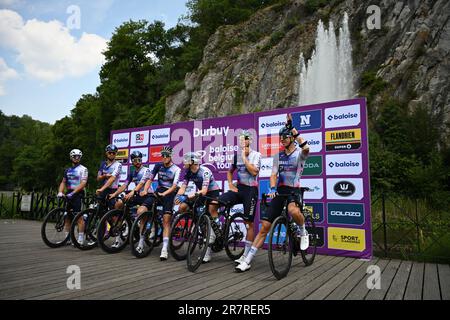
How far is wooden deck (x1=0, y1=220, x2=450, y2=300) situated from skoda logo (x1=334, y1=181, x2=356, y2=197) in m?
1.40

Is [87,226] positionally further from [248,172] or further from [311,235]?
[311,235]

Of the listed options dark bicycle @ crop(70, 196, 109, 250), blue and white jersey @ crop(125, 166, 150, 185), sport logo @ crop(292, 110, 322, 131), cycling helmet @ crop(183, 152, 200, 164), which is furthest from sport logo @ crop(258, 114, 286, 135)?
dark bicycle @ crop(70, 196, 109, 250)

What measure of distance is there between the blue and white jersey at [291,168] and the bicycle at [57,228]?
210 inches

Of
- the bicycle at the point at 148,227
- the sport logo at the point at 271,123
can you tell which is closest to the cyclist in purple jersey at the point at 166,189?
the bicycle at the point at 148,227

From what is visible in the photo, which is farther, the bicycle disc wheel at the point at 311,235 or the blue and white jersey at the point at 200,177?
the blue and white jersey at the point at 200,177

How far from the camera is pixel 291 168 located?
5.38 metres

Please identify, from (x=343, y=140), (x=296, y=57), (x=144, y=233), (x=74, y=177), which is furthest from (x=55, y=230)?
(x=296, y=57)

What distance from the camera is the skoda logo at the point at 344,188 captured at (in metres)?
6.68

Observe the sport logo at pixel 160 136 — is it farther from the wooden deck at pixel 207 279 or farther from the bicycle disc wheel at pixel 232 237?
the bicycle disc wheel at pixel 232 237

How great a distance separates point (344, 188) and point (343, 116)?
1665 millimetres
